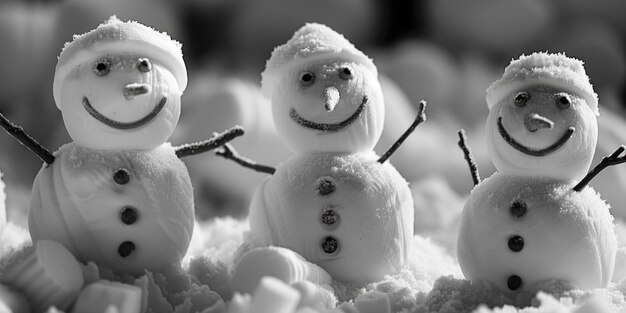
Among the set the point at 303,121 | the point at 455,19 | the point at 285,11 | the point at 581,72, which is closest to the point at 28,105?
the point at 285,11

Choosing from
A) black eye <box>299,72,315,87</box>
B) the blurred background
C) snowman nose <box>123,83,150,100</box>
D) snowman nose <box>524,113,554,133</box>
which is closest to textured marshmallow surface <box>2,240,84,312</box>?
snowman nose <box>123,83,150,100</box>

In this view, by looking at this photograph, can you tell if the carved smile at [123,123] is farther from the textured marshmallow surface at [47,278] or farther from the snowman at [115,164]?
the textured marshmallow surface at [47,278]

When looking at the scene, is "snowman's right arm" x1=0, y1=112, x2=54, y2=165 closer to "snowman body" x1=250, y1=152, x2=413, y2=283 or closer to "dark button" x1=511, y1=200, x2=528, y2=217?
"snowman body" x1=250, y1=152, x2=413, y2=283

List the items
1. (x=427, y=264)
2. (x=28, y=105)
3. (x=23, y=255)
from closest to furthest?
(x=23, y=255) → (x=427, y=264) → (x=28, y=105)

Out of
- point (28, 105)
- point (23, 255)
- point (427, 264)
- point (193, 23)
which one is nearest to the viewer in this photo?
point (23, 255)

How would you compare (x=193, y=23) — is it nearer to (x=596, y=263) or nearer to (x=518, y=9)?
(x=518, y=9)

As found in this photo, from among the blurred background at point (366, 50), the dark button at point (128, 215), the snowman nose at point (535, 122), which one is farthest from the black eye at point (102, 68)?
the blurred background at point (366, 50)

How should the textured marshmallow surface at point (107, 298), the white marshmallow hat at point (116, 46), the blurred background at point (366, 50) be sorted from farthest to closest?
the blurred background at point (366, 50) < the white marshmallow hat at point (116, 46) < the textured marshmallow surface at point (107, 298)
